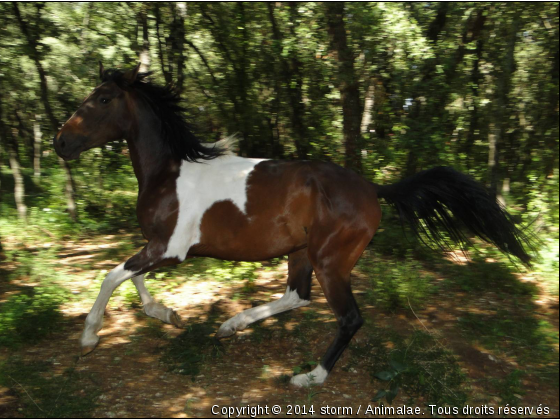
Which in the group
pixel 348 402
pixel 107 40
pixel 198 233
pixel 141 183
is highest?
pixel 107 40

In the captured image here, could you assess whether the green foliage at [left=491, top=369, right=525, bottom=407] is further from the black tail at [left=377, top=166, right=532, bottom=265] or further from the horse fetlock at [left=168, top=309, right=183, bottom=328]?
the horse fetlock at [left=168, top=309, right=183, bottom=328]

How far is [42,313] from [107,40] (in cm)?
505

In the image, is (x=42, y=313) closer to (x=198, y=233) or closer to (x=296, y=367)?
→ (x=198, y=233)

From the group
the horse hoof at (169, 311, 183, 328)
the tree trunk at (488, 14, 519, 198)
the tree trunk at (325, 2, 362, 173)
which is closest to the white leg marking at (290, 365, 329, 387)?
the horse hoof at (169, 311, 183, 328)

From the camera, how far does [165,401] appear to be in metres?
3.43

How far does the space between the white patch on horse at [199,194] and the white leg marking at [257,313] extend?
751 millimetres

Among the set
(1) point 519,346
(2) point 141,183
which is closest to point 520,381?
(1) point 519,346

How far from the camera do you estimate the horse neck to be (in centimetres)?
409

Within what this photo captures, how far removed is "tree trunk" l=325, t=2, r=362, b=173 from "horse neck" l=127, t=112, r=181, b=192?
331 centimetres

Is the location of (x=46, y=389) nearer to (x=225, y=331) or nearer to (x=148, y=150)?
(x=225, y=331)

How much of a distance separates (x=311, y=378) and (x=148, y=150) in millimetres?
2268

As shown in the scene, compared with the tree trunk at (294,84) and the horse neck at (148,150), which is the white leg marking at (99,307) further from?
the tree trunk at (294,84)

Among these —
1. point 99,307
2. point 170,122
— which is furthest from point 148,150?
point 99,307

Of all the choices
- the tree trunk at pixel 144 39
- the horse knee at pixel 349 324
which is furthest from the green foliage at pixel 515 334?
the tree trunk at pixel 144 39
